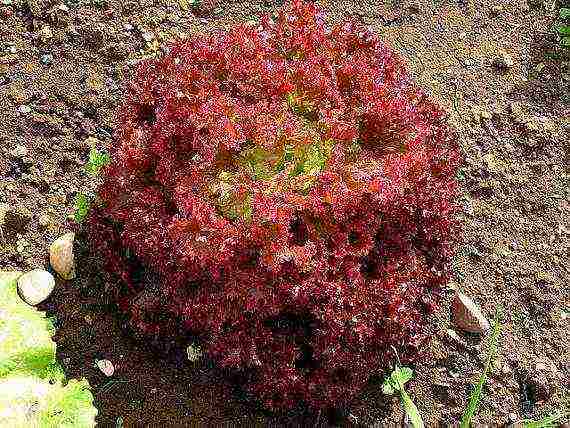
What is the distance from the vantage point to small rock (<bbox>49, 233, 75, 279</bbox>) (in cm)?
340

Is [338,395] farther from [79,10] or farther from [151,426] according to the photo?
[79,10]

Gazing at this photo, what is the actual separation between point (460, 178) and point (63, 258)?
A: 1993 millimetres

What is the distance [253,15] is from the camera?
176 inches

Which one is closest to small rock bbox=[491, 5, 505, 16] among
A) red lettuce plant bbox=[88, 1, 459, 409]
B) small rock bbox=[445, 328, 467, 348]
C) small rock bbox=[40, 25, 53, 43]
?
red lettuce plant bbox=[88, 1, 459, 409]

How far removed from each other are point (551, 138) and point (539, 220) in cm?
54

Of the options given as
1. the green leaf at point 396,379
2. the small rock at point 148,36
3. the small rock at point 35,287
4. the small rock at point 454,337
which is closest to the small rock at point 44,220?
the small rock at point 35,287

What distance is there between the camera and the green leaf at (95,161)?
3454 mm

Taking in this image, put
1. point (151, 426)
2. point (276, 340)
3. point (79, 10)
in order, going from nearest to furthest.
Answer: point (276, 340) → point (151, 426) → point (79, 10)

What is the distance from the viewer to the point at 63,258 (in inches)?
134

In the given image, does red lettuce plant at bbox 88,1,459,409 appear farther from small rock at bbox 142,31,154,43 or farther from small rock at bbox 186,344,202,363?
small rock at bbox 142,31,154,43

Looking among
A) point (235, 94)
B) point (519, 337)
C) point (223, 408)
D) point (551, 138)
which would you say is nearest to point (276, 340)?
point (223, 408)

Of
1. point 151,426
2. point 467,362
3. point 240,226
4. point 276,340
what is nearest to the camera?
point 240,226

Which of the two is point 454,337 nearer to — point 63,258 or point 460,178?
point 460,178

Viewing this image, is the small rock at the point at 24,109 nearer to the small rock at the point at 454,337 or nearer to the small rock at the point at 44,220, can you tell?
the small rock at the point at 44,220
